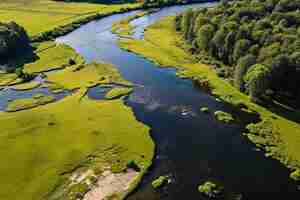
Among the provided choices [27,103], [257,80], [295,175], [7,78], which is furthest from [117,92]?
[295,175]

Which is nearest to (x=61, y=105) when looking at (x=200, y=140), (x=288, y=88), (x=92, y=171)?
(x=92, y=171)

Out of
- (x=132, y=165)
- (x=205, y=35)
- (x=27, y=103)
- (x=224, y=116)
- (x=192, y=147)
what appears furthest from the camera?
(x=205, y=35)

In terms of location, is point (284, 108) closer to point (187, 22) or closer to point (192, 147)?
point (192, 147)

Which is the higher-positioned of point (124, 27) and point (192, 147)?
point (124, 27)

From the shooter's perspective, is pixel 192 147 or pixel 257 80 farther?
pixel 257 80

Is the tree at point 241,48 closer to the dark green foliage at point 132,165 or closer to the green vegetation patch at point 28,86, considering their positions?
the dark green foliage at point 132,165

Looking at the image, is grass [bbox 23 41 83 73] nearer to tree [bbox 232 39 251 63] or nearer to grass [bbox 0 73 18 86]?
grass [bbox 0 73 18 86]

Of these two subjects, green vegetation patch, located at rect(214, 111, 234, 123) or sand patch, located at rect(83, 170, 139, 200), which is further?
green vegetation patch, located at rect(214, 111, 234, 123)

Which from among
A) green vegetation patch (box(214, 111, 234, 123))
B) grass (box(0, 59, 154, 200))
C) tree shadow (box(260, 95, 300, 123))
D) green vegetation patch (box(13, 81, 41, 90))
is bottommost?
grass (box(0, 59, 154, 200))

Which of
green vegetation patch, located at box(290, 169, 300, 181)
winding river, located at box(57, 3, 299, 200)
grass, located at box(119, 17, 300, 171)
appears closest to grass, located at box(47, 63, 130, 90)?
winding river, located at box(57, 3, 299, 200)
